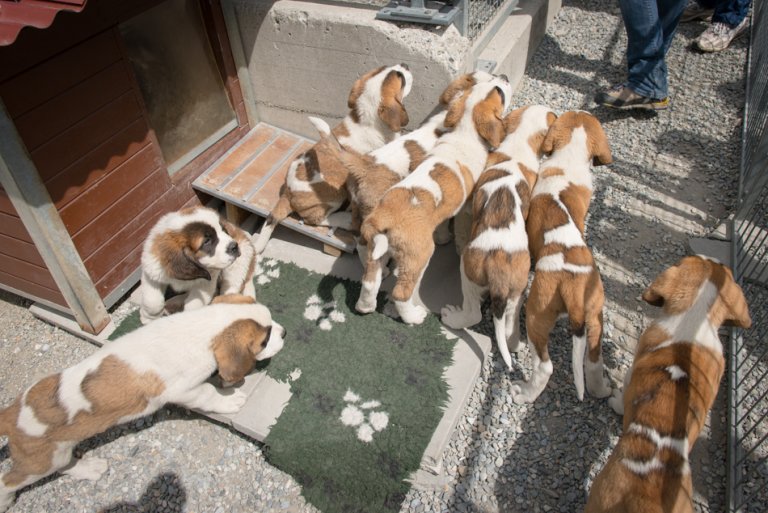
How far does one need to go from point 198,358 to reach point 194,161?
253 centimetres

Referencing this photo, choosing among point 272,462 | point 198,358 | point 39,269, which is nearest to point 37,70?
point 39,269

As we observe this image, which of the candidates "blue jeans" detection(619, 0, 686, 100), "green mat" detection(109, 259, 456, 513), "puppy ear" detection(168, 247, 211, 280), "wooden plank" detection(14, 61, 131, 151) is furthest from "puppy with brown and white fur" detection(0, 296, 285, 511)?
"blue jeans" detection(619, 0, 686, 100)

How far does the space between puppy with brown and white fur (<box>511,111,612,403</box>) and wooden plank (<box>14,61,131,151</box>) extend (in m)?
3.30

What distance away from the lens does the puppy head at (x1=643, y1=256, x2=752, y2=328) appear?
3088 mm

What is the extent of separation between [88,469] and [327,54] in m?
3.91

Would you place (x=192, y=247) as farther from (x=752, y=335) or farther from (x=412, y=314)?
(x=752, y=335)

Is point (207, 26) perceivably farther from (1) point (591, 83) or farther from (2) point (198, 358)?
(1) point (591, 83)

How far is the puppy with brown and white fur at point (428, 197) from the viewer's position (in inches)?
146

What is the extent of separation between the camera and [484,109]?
427 cm

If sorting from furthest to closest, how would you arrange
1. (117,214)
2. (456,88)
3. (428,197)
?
(456,88)
(117,214)
(428,197)

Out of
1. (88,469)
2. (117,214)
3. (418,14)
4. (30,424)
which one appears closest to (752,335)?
(418,14)

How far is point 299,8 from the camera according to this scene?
4891 millimetres

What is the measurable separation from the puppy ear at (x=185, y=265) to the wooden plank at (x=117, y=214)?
1090mm

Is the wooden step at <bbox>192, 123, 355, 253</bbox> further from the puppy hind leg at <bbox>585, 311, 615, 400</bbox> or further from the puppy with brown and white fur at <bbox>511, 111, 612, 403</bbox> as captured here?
the puppy hind leg at <bbox>585, 311, 615, 400</bbox>
